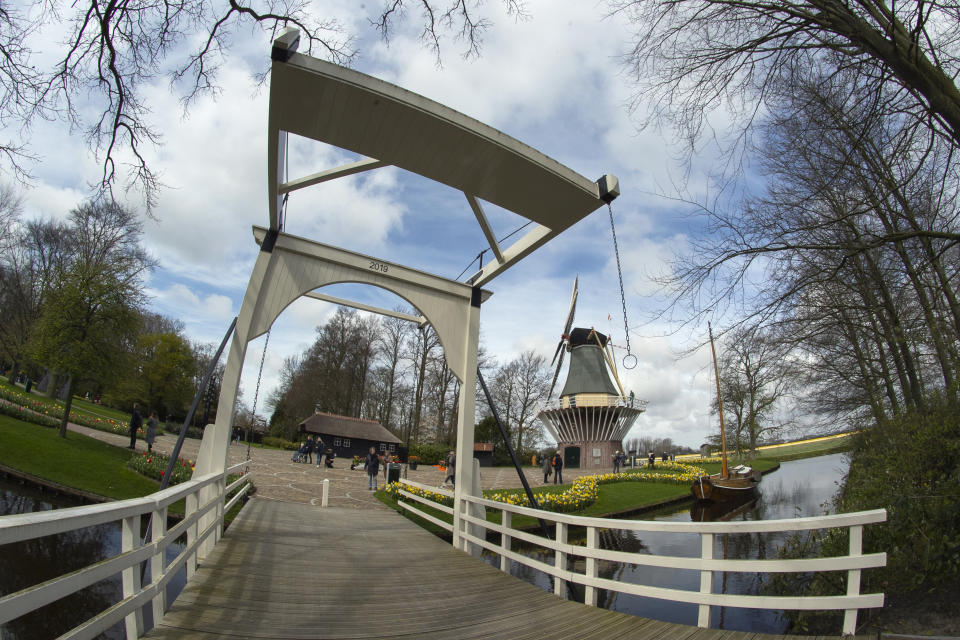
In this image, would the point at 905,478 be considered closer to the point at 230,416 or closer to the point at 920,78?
the point at 920,78

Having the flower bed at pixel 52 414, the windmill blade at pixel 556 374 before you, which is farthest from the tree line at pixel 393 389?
the flower bed at pixel 52 414

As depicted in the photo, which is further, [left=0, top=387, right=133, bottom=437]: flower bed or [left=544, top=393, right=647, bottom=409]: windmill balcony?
[left=544, top=393, right=647, bottom=409]: windmill balcony

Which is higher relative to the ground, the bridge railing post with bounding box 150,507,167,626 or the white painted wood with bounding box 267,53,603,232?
the white painted wood with bounding box 267,53,603,232

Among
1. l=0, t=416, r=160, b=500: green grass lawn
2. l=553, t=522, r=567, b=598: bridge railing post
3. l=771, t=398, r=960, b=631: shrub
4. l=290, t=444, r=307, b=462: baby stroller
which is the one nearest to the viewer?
l=553, t=522, r=567, b=598: bridge railing post

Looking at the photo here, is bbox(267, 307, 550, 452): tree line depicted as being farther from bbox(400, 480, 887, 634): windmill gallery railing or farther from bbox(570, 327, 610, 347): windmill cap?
bbox(400, 480, 887, 634): windmill gallery railing

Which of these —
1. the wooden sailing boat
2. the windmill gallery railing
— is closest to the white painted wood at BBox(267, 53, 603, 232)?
the windmill gallery railing

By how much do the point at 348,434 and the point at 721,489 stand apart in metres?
22.4

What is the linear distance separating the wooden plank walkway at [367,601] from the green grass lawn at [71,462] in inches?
306

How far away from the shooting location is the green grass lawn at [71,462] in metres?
12.4

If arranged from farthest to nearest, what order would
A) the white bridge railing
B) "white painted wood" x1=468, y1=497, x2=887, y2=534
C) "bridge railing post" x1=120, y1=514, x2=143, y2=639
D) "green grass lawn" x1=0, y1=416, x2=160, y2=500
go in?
"green grass lawn" x1=0, y1=416, x2=160, y2=500, "white painted wood" x1=468, y1=497, x2=887, y2=534, "bridge railing post" x1=120, y1=514, x2=143, y2=639, the white bridge railing

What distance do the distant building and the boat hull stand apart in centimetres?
1719

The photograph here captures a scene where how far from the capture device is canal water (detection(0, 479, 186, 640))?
605 cm

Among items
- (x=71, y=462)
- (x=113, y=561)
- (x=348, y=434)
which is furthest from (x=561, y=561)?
(x=348, y=434)

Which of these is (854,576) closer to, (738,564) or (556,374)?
(738,564)
